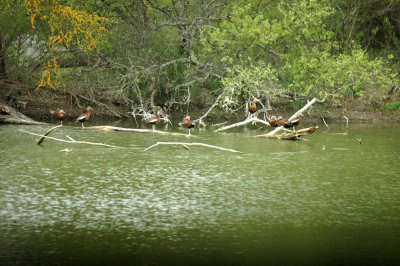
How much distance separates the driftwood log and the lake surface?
527 centimetres

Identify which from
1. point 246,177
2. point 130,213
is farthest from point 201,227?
point 246,177

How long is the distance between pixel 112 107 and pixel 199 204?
19.2 meters

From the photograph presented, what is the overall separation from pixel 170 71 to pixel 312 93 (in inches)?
241

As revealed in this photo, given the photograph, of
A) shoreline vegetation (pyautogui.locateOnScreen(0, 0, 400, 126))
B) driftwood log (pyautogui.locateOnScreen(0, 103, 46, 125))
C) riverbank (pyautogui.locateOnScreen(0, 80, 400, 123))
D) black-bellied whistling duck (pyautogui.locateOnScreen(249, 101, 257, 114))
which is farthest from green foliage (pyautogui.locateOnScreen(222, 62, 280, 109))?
driftwood log (pyautogui.locateOnScreen(0, 103, 46, 125))

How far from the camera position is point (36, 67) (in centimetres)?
2934

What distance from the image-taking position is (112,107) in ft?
103

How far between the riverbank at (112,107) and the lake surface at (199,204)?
28.0 feet

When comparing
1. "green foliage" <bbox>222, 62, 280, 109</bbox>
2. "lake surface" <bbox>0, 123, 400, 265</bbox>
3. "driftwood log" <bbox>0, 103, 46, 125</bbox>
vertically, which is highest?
"green foliage" <bbox>222, 62, 280, 109</bbox>

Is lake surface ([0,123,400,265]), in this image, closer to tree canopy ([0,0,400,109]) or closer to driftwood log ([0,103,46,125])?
driftwood log ([0,103,46,125])

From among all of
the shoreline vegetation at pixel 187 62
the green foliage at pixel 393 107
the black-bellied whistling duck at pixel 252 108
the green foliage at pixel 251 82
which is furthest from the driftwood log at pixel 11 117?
the green foliage at pixel 393 107

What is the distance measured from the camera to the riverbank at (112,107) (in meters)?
29.8

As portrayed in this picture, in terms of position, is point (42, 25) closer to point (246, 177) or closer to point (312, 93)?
point (312, 93)

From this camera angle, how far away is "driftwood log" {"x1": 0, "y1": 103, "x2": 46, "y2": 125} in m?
26.7

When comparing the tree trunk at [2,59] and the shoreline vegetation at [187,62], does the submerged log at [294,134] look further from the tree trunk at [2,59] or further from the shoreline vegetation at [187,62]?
the tree trunk at [2,59]
